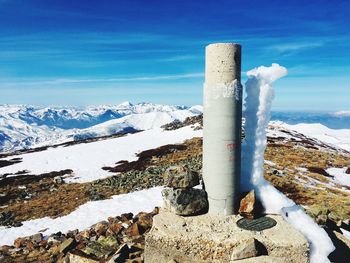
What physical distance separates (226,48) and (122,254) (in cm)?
877

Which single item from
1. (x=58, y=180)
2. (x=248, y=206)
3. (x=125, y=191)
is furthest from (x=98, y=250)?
(x=58, y=180)

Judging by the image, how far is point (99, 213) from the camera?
24.8 m

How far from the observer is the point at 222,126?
43.0 feet

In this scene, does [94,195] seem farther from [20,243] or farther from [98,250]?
[98,250]

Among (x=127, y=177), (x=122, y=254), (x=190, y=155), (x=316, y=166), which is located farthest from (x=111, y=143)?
(x=122, y=254)

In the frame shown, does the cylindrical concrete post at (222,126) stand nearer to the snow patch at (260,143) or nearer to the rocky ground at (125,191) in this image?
the snow patch at (260,143)

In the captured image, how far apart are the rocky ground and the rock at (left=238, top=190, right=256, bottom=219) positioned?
3591 mm

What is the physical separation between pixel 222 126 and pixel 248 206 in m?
→ 3.27

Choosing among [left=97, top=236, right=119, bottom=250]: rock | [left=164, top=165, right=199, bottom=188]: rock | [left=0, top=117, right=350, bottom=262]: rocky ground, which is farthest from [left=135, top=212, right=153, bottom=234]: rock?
[left=164, top=165, right=199, bottom=188]: rock

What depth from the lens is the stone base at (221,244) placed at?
11805 mm

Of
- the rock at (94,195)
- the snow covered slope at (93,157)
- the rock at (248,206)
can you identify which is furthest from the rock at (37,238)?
the snow covered slope at (93,157)

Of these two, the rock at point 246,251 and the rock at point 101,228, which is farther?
the rock at point 101,228

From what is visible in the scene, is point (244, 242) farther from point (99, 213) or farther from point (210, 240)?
point (99, 213)

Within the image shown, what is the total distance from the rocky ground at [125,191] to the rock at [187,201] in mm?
2405
